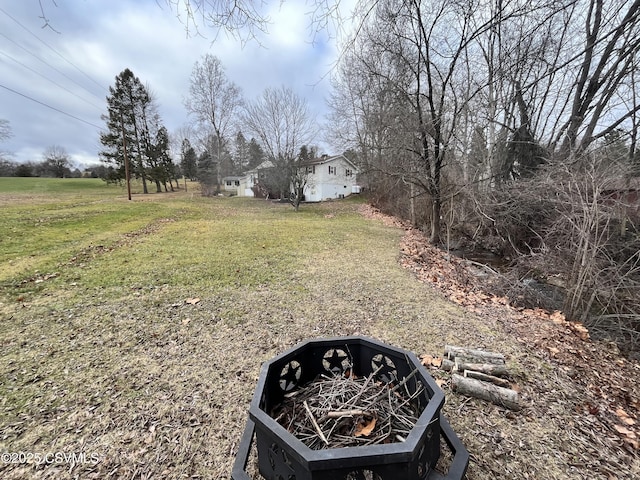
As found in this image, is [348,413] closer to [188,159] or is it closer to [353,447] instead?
[353,447]

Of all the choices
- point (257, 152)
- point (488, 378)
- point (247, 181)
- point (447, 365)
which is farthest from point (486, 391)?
point (247, 181)

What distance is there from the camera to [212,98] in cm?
2436

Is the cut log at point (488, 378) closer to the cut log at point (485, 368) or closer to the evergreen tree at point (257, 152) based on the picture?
the cut log at point (485, 368)

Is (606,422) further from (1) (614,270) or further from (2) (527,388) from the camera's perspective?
(1) (614,270)

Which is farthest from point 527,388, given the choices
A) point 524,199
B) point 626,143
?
point 626,143

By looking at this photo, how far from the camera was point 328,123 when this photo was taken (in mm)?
17953

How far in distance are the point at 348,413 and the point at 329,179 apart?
2261 centimetres

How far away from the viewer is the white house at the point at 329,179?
22.0 meters

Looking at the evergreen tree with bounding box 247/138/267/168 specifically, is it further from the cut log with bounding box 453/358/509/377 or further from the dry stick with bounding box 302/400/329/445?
the dry stick with bounding box 302/400/329/445

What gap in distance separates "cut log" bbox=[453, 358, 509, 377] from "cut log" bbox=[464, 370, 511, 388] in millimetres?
45

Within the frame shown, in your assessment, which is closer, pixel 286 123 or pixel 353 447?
pixel 353 447

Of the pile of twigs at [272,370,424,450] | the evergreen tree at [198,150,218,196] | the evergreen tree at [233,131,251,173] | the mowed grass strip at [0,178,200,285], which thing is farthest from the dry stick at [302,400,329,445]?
the evergreen tree at [233,131,251,173]

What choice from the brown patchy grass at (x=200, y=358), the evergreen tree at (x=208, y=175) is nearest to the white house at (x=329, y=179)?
the evergreen tree at (x=208, y=175)

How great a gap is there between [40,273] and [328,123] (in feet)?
56.4
